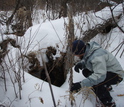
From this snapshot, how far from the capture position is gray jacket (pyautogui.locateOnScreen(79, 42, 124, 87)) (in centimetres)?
119

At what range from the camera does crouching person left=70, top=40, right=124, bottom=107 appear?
1.20 meters

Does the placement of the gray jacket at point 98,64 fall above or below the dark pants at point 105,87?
above

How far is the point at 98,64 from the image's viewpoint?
3.92 feet

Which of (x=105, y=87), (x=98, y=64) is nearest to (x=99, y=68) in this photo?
(x=98, y=64)

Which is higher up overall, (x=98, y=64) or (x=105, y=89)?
(x=98, y=64)

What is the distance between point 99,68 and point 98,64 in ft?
0.15

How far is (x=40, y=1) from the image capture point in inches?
202

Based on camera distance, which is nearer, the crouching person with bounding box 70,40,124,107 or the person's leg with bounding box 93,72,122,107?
the crouching person with bounding box 70,40,124,107

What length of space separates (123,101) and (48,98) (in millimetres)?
1039

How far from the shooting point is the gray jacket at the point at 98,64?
3.91 feet

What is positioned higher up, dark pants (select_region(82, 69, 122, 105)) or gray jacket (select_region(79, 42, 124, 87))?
gray jacket (select_region(79, 42, 124, 87))

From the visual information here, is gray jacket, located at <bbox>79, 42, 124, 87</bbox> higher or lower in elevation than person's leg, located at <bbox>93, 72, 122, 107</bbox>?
higher

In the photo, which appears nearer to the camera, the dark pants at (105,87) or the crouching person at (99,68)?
the crouching person at (99,68)

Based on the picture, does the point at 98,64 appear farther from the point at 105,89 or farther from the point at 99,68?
the point at 105,89
